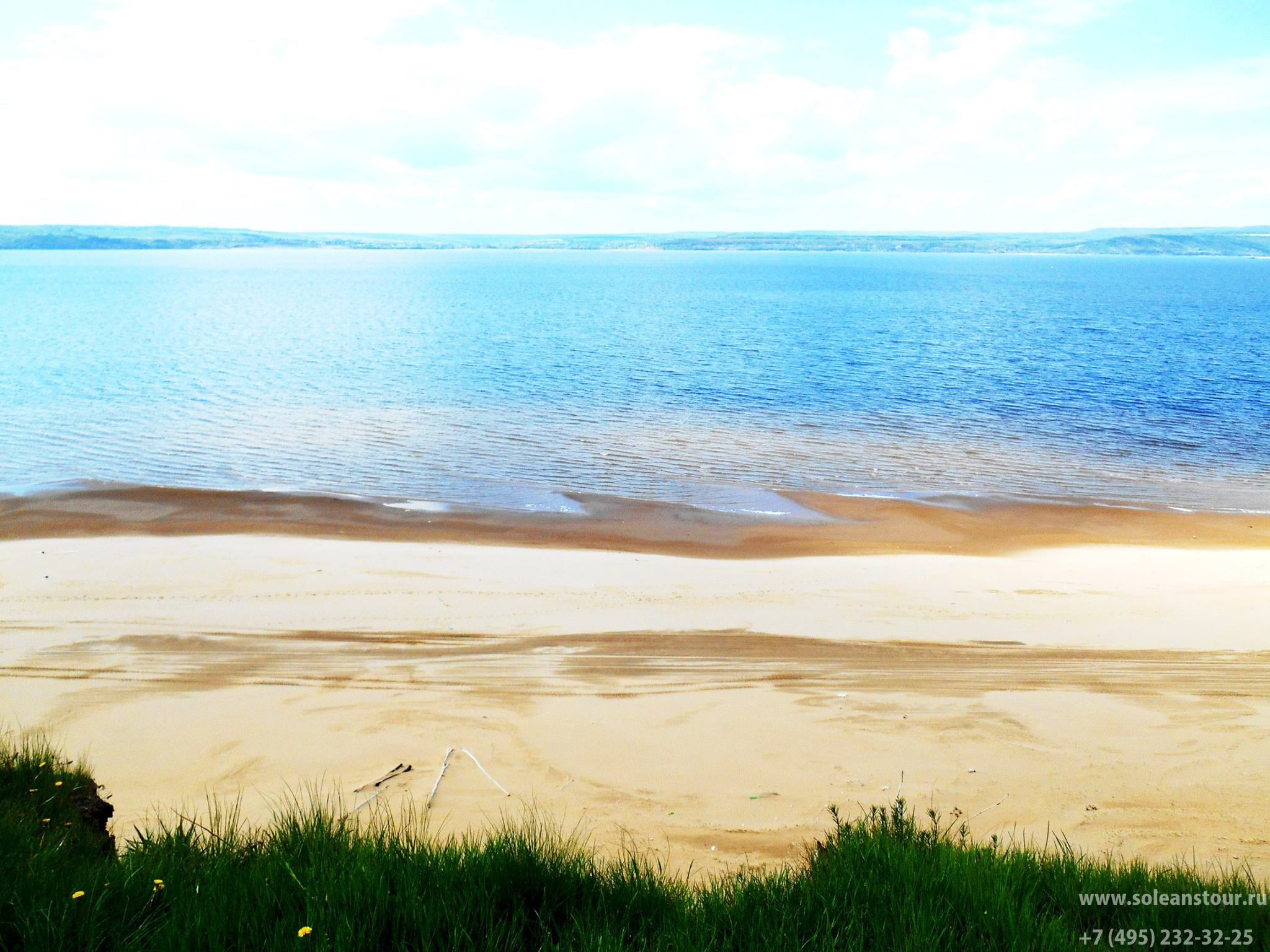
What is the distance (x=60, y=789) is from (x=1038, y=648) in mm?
8961

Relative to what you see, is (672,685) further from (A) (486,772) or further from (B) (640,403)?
(B) (640,403)

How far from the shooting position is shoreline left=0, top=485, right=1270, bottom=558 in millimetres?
14336

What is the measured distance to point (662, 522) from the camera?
15453 millimetres

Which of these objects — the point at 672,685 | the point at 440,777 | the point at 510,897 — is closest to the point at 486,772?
the point at 440,777

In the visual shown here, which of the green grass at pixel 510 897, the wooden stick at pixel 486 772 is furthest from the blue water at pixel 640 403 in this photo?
the green grass at pixel 510 897

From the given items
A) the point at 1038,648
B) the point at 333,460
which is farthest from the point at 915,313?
the point at 1038,648

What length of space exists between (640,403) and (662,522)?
13043 millimetres

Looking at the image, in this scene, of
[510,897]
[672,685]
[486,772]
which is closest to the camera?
[510,897]

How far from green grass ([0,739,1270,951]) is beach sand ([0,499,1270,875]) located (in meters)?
1.54

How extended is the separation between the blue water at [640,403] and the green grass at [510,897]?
12454 millimetres

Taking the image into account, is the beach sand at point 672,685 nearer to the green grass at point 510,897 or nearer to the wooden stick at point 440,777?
the wooden stick at point 440,777

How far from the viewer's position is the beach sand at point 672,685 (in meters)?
6.38

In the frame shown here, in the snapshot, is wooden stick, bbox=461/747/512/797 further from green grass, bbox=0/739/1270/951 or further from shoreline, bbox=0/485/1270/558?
shoreline, bbox=0/485/1270/558

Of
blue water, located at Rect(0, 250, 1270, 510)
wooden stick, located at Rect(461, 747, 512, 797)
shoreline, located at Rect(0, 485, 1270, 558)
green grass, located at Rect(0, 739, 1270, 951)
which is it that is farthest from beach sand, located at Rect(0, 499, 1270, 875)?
blue water, located at Rect(0, 250, 1270, 510)
